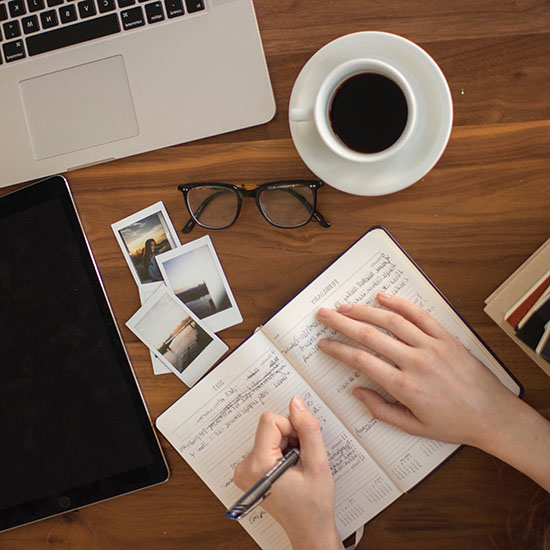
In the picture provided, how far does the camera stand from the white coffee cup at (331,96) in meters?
0.60

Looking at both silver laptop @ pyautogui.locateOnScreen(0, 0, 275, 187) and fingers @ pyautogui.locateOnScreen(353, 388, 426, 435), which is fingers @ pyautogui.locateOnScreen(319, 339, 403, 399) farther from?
silver laptop @ pyautogui.locateOnScreen(0, 0, 275, 187)

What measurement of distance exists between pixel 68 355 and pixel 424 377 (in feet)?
1.72

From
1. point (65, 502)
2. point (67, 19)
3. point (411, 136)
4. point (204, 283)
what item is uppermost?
point (67, 19)

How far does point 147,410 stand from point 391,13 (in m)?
0.68

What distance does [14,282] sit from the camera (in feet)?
2.63

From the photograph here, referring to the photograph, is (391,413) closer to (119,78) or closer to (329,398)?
(329,398)

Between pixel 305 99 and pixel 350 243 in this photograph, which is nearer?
pixel 305 99

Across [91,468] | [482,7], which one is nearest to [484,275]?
[482,7]

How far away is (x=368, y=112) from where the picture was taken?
647 mm

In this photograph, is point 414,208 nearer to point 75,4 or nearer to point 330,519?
point 330,519

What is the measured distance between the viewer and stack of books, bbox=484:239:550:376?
67 centimetres

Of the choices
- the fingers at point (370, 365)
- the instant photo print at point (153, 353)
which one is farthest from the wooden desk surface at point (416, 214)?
the fingers at point (370, 365)

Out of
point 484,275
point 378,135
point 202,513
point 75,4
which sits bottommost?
point 202,513

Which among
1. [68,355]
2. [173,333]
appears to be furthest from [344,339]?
[68,355]
